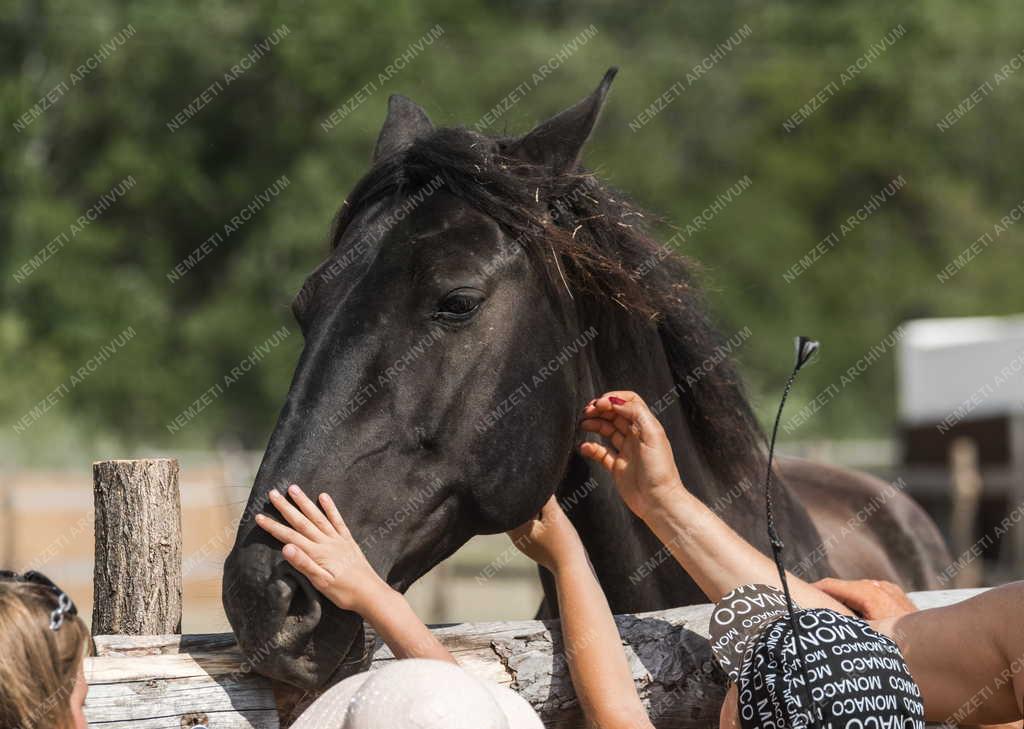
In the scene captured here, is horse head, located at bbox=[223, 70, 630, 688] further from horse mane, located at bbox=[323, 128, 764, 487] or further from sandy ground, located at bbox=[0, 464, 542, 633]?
sandy ground, located at bbox=[0, 464, 542, 633]

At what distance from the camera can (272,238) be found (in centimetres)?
2062

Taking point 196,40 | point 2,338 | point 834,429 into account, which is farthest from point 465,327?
point 834,429

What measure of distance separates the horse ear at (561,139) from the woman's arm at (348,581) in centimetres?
110

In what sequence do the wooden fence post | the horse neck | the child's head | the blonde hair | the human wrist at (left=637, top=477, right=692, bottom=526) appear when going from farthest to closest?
the horse neck, the human wrist at (left=637, top=477, right=692, bottom=526), the wooden fence post, the blonde hair, the child's head

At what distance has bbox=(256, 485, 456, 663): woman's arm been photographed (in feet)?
6.95

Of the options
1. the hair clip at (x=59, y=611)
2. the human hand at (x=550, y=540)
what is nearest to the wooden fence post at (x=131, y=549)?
the hair clip at (x=59, y=611)

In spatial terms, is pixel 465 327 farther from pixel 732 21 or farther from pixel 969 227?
pixel 732 21

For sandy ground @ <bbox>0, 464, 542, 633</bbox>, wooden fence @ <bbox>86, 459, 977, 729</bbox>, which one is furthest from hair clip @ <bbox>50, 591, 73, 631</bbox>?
sandy ground @ <bbox>0, 464, 542, 633</bbox>

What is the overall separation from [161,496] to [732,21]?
36.7 metres

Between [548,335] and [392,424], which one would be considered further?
[548,335]

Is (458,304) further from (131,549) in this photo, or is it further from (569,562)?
(131,549)

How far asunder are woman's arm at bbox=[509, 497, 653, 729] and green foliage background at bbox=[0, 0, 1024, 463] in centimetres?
1209

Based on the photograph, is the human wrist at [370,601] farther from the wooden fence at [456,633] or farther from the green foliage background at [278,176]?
the green foliage background at [278,176]

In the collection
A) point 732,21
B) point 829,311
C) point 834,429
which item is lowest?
point 834,429
